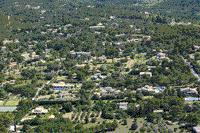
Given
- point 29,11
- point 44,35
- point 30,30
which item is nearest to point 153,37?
point 44,35

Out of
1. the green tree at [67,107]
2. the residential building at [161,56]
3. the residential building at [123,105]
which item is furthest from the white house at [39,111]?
the residential building at [161,56]

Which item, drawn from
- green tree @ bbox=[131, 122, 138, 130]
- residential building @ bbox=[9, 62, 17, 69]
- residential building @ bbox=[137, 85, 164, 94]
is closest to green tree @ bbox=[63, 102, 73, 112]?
green tree @ bbox=[131, 122, 138, 130]

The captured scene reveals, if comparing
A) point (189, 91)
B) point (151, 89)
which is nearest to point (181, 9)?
point (189, 91)

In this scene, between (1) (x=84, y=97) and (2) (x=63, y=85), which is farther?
(2) (x=63, y=85)

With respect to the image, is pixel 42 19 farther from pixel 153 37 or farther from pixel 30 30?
pixel 153 37

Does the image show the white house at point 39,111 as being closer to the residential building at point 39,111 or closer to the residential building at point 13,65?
the residential building at point 39,111

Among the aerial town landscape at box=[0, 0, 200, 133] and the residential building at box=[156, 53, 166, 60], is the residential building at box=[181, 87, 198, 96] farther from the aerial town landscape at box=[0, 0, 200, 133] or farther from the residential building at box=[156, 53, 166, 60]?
the residential building at box=[156, 53, 166, 60]

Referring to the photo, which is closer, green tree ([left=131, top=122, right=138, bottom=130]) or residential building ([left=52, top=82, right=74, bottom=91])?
green tree ([left=131, top=122, right=138, bottom=130])

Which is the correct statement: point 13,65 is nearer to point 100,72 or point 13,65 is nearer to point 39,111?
point 100,72
